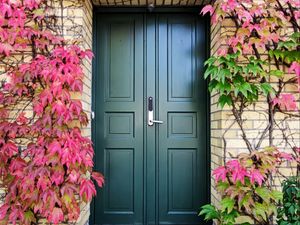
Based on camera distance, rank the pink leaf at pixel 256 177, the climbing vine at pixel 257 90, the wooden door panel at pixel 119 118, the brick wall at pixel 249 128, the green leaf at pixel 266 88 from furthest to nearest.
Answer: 1. the wooden door panel at pixel 119 118
2. the brick wall at pixel 249 128
3. the green leaf at pixel 266 88
4. the climbing vine at pixel 257 90
5. the pink leaf at pixel 256 177

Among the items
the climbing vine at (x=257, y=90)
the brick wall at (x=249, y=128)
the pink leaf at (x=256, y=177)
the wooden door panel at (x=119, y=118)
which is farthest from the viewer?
the wooden door panel at (x=119, y=118)

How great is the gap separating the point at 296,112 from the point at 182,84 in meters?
1.00

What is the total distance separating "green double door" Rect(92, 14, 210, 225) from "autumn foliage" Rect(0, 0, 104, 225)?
1.72ft

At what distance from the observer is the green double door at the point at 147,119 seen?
9.64ft

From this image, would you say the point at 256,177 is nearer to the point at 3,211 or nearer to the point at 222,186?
the point at 222,186

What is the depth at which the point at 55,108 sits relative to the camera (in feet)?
7.30

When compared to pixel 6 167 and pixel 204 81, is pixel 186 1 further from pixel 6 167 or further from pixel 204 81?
pixel 6 167

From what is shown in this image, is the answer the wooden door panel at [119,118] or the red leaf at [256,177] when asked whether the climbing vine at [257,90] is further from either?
the wooden door panel at [119,118]

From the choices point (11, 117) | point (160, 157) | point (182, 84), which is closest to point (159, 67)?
point (182, 84)

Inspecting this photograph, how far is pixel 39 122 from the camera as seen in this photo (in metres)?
2.32

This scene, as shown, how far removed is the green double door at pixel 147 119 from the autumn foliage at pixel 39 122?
526 mm

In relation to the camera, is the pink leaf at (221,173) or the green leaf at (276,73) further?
the green leaf at (276,73)

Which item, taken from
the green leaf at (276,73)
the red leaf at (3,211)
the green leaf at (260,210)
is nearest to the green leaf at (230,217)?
the green leaf at (260,210)

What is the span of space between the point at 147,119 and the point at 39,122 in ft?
3.29
